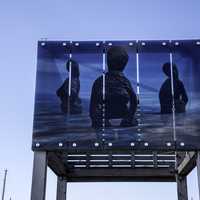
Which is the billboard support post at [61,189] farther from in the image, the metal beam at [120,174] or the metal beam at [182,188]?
the metal beam at [182,188]

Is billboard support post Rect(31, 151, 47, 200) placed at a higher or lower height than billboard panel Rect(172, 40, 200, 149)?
lower

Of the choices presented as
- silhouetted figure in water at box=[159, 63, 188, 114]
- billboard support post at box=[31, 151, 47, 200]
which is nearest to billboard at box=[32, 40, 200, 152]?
silhouetted figure in water at box=[159, 63, 188, 114]

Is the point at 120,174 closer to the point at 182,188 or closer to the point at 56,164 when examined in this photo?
the point at 182,188

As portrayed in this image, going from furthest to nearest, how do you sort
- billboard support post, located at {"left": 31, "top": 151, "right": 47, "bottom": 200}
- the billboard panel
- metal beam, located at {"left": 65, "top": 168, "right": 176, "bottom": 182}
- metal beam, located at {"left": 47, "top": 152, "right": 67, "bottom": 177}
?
metal beam, located at {"left": 65, "top": 168, "right": 176, "bottom": 182} → metal beam, located at {"left": 47, "top": 152, "right": 67, "bottom": 177} → the billboard panel → billboard support post, located at {"left": 31, "top": 151, "right": 47, "bottom": 200}

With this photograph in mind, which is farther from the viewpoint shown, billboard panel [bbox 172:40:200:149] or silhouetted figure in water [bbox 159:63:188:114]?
silhouetted figure in water [bbox 159:63:188:114]

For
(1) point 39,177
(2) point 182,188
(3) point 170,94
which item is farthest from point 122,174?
(1) point 39,177

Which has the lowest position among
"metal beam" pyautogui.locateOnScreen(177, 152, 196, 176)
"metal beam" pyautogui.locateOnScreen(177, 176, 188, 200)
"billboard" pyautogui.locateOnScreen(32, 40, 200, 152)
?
"metal beam" pyautogui.locateOnScreen(177, 176, 188, 200)

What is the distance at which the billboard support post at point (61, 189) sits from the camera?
33.8 feet

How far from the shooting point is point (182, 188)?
32.1 ft

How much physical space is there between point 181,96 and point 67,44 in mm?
2459

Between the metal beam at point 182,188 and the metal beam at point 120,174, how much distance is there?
17.2 inches

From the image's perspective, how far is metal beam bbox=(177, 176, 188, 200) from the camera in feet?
31.8

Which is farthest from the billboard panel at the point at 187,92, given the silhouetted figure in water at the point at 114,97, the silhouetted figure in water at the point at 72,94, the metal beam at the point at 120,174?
the metal beam at the point at 120,174

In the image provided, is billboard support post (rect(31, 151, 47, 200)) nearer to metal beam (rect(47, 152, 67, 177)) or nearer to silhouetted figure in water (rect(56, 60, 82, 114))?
metal beam (rect(47, 152, 67, 177))
